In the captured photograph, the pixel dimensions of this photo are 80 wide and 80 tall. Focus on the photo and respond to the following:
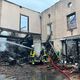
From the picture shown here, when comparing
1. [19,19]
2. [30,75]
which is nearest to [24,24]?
[19,19]

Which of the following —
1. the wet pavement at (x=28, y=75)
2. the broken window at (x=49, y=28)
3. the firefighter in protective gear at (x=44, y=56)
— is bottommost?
the wet pavement at (x=28, y=75)

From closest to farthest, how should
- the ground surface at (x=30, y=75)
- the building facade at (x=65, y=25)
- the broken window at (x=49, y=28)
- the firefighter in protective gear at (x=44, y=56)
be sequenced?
the ground surface at (x=30, y=75), the building facade at (x=65, y=25), the firefighter in protective gear at (x=44, y=56), the broken window at (x=49, y=28)

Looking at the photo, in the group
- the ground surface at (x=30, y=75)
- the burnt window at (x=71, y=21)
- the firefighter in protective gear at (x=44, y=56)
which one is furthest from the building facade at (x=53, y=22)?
the ground surface at (x=30, y=75)

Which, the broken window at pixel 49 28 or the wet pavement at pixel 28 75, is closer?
the wet pavement at pixel 28 75

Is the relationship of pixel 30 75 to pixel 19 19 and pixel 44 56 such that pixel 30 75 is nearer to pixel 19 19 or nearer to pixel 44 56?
pixel 44 56

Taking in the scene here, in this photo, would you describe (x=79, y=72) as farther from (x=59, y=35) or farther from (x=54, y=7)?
(x=54, y=7)

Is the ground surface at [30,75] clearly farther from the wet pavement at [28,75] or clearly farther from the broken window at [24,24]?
the broken window at [24,24]

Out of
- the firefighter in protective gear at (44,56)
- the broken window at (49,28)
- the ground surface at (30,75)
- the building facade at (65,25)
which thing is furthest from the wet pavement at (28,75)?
the broken window at (49,28)

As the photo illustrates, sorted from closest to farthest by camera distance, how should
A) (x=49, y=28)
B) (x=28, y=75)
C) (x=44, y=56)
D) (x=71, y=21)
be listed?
(x=28, y=75)
(x=71, y=21)
(x=44, y=56)
(x=49, y=28)

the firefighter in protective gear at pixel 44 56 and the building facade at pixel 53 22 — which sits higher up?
the building facade at pixel 53 22

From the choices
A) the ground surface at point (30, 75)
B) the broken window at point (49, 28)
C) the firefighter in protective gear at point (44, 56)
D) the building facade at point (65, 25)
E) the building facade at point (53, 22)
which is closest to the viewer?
the ground surface at point (30, 75)

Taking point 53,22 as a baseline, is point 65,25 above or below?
below

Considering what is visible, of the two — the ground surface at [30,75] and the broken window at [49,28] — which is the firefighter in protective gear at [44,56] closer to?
the broken window at [49,28]

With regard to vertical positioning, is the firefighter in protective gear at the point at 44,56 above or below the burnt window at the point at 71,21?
below
